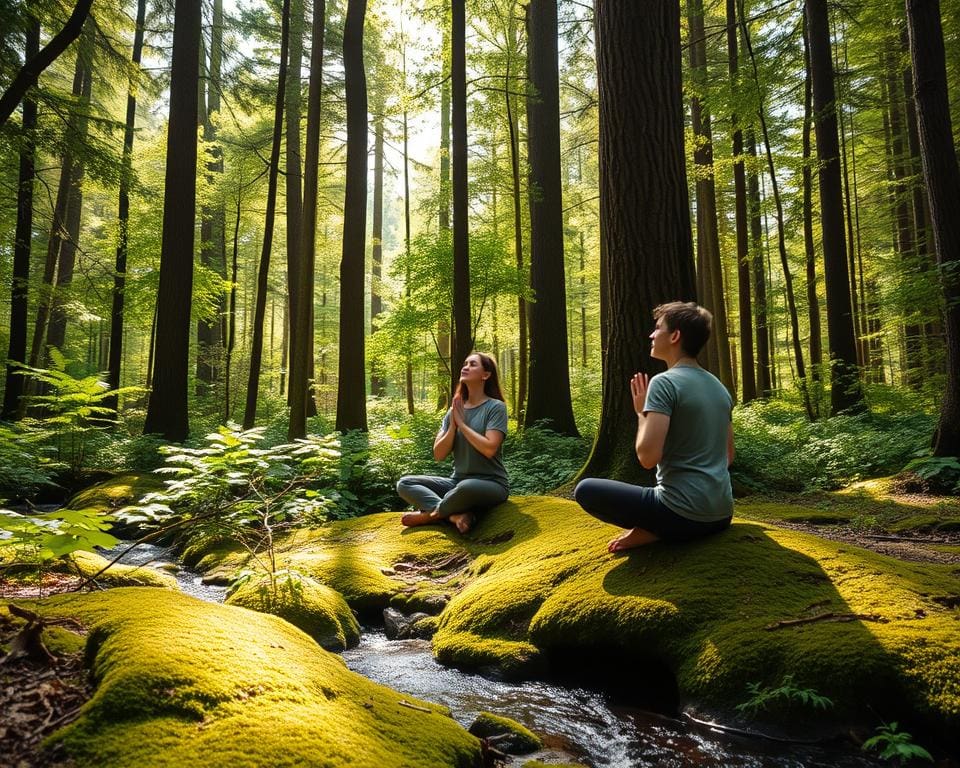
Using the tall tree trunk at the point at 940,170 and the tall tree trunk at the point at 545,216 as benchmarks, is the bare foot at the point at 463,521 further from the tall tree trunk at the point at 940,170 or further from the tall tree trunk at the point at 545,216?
the tall tree trunk at the point at 545,216

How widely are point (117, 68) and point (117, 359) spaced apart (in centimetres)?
677

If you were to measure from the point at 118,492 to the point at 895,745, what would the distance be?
8.99 meters

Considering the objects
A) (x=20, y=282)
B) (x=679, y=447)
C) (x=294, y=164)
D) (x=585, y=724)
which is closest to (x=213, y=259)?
(x=294, y=164)

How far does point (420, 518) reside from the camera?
591cm

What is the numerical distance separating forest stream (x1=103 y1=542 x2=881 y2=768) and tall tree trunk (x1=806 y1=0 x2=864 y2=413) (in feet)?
34.4

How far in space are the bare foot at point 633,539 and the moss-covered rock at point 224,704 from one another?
1.72m

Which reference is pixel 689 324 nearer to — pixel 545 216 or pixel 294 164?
pixel 545 216

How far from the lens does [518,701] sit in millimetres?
2914

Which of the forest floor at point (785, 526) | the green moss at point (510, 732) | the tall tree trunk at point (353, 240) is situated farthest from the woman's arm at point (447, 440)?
the tall tree trunk at point (353, 240)

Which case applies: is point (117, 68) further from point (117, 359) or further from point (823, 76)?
point (823, 76)

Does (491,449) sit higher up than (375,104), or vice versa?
(375,104)

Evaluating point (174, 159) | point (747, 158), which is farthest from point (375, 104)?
point (747, 158)

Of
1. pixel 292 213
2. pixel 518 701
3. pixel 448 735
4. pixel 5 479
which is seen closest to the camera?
pixel 448 735

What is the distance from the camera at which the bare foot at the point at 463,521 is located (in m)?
5.56
